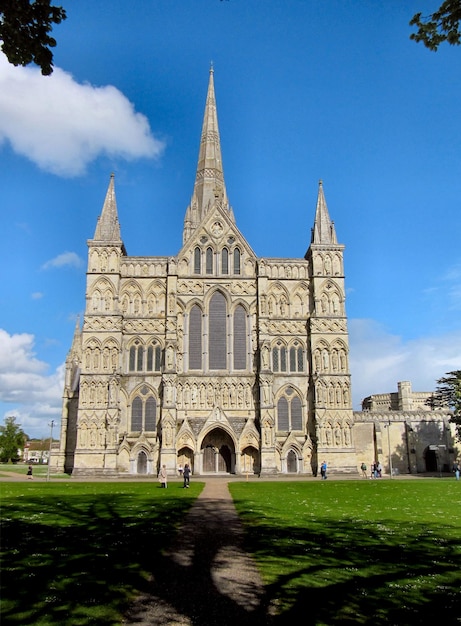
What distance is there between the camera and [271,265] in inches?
2084

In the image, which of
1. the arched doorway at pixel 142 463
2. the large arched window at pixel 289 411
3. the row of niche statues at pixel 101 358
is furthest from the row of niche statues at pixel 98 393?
the large arched window at pixel 289 411

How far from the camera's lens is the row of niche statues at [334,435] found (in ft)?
158

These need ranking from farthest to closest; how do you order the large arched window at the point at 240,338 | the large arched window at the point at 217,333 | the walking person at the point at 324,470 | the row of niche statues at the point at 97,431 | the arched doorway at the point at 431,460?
the arched doorway at the point at 431,460
the large arched window at the point at 240,338
the large arched window at the point at 217,333
the row of niche statues at the point at 97,431
the walking person at the point at 324,470

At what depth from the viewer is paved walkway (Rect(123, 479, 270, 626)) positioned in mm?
8344

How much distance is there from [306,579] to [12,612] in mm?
4851

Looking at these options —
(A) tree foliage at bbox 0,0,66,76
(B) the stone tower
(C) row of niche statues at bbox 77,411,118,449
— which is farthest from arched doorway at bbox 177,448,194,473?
(A) tree foliage at bbox 0,0,66,76

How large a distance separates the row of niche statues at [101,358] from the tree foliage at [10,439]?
51.7 m

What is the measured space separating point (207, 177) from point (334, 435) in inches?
1358

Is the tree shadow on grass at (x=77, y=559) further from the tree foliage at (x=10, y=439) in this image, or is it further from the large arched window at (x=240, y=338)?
the tree foliage at (x=10, y=439)

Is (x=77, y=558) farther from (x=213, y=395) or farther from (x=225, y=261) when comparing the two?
(x=225, y=261)

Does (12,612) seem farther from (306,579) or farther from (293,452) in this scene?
(293,452)

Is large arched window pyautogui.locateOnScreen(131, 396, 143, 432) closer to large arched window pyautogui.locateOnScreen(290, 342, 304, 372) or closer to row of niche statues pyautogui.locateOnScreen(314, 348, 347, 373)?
large arched window pyautogui.locateOnScreen(290, 342, 304, 372)

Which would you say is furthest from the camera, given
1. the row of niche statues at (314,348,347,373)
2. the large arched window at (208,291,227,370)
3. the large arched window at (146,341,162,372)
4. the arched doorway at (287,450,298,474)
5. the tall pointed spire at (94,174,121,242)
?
the tall pointed spire at (94,174,121,242)

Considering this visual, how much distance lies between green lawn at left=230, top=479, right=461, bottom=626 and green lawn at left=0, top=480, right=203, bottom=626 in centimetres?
242
